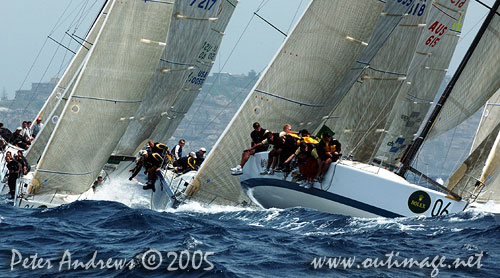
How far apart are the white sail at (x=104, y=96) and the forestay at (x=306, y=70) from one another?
7.32 ft

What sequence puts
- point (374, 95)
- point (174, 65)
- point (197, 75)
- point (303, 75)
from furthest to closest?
point (197, 75) → point (174, 65) → point (374, 95) → point (303, 75)

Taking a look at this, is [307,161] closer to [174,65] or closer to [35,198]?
[35,198]

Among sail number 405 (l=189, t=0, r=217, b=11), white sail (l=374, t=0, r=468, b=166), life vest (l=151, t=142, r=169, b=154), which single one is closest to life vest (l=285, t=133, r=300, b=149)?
life vest (l=151, t=142, r=169, b=154)

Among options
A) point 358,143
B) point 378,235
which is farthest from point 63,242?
point 358,143

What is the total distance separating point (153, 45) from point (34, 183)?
3.49 meters

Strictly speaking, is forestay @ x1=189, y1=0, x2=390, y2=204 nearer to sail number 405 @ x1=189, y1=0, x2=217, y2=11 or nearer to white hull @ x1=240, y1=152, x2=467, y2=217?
white hull @ x1=240, y1=152, x2=467, y2=217

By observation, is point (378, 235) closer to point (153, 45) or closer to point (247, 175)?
point (247, 175)

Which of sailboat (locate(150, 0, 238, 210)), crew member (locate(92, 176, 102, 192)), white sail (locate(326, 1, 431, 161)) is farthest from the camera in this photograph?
sailboat (locate(150, 0, 238, 210))

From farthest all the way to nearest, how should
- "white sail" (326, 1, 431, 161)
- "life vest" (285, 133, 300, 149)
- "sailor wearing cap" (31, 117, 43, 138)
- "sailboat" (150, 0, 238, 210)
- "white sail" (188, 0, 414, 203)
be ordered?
"sailor wearing cap" (31, 117, 43, 138)
"sailboat" (150, 0, 238, 210)
"white sail" (326, 1, 431, 161)
"white sail" (188, 0, 414, 203)
"life vest" (285, 133, 300, 149)

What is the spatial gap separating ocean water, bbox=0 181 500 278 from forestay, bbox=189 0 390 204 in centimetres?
164

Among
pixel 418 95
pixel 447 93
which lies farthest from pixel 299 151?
pixel 418 95

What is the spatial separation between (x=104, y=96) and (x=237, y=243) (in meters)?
5.90

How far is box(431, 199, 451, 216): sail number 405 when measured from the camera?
45.0 ft

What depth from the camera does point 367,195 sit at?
1372 centimetres
